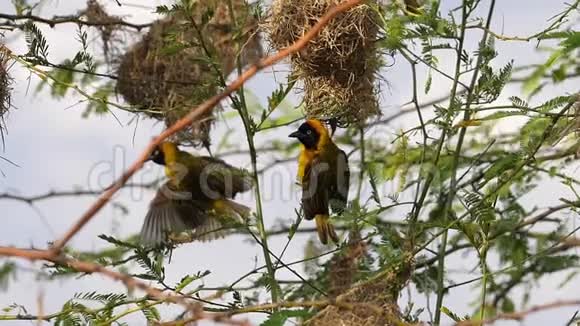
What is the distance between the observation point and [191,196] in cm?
384

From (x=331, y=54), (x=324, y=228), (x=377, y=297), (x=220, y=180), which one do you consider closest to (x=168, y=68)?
(x=220, y=180)

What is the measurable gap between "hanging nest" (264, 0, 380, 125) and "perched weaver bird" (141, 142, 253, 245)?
67cm

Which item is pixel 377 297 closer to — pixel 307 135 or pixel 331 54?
pixel 331 54

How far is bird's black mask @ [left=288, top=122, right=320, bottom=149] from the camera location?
3.35 metres

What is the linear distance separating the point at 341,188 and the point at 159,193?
0.81m

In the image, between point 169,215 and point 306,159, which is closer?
point 306,159

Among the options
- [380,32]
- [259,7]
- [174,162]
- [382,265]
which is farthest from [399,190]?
[174,162]

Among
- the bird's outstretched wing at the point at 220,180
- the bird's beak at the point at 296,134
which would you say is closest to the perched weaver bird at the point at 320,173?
the bird's beak at the point at 296,134

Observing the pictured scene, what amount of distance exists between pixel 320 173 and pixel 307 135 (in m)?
0.14

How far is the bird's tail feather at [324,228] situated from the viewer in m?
3.31

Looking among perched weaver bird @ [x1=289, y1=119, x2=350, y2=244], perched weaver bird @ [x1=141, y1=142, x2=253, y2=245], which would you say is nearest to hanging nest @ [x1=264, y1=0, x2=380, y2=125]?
perched weaver bird @ [x1=289, y1=119, x2=350, y2=244]

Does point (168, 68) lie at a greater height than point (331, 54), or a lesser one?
greater

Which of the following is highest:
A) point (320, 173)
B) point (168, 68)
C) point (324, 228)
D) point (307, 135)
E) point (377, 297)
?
point (168, 68)

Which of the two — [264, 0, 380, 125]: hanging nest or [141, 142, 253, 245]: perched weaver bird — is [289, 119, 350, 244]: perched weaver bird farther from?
[264, 0, 380, 125]: hanging nest
